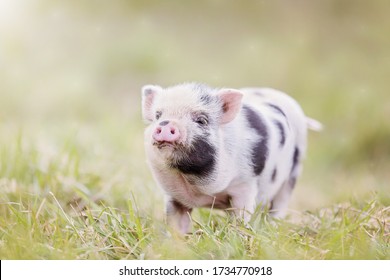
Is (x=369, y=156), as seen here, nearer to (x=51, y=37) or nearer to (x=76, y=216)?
(x=51, y=37)

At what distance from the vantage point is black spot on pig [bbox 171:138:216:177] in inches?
121

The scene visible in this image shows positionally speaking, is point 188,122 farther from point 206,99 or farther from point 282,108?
point 282,108

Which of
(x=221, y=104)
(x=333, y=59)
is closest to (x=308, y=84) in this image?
(x=333, y=59)

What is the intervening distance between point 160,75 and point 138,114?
1.40 ft

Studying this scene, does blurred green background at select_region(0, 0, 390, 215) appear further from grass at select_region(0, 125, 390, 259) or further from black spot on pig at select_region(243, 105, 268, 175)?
black spot on pig at select_region(243, 105, 268, 175)

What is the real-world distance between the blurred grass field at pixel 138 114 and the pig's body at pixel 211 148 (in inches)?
5.4

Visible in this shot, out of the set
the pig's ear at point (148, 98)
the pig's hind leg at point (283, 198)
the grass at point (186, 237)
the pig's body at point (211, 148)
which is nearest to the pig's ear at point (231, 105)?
the pig's body at point (211, 148)

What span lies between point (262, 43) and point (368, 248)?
9.83ft

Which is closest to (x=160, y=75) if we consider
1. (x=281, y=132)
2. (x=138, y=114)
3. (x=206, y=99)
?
(x=138, y=114)

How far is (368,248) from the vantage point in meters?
3.00

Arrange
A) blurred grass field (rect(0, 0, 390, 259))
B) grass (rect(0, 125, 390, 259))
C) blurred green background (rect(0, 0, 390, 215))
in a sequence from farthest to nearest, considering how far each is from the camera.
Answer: blurred green background (rect(0, 0, 390, 215)) < blurred grass field (rect(0, 0, 390, 259)) < grass (rect(0, 125, 390, 259))

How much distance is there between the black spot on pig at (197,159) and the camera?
3.08m

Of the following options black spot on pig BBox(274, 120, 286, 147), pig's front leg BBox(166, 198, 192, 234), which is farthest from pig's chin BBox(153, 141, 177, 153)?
black spot on pig BBox(274, 120, 286, 147)

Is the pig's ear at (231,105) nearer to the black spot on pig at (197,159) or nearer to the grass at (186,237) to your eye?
the black spot on pig at (197,159)
